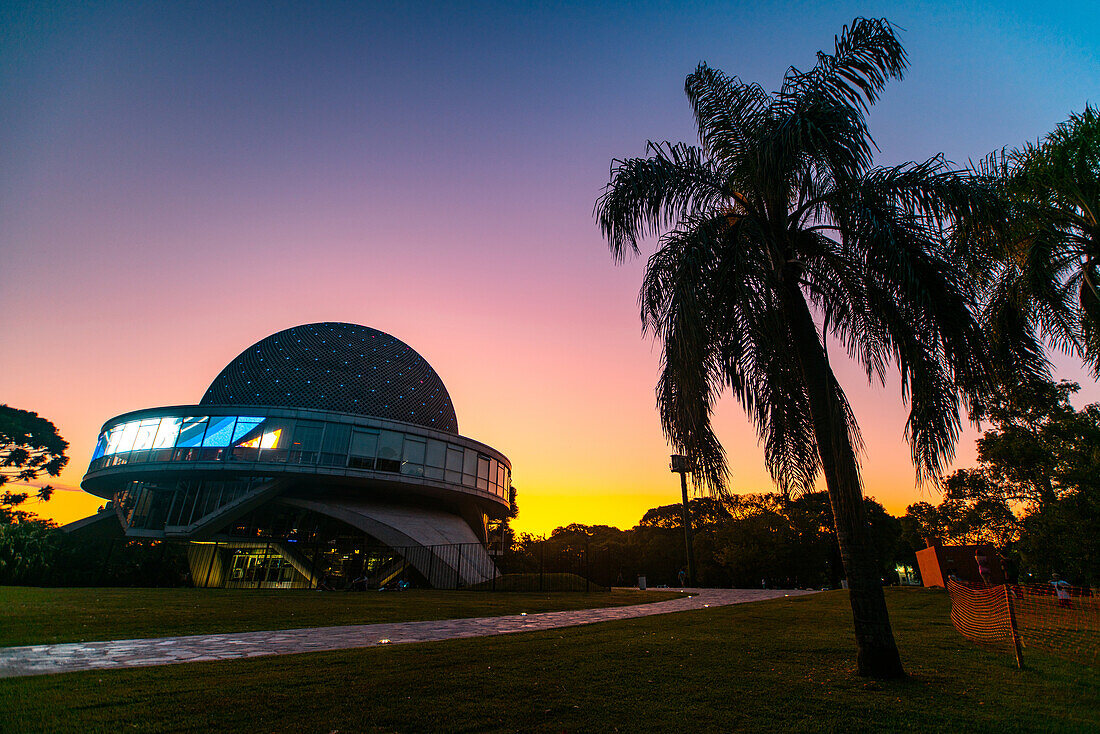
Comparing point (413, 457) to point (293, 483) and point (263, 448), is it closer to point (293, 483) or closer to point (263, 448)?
point (293, 483)

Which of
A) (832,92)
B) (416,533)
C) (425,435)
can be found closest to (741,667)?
(832,92)

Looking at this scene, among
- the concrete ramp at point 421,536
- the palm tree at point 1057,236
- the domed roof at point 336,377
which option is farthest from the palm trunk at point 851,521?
the domed roof at point 336,377

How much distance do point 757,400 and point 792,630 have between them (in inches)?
174

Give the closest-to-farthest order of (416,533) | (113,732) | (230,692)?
(113,732) → (230,692) → (416,533)

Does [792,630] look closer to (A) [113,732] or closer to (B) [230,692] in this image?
(B) [230,692]

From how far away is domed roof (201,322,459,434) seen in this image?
3388 centimetres

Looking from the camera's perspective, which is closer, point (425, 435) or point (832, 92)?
point (832, 92)

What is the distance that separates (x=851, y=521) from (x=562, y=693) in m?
3.58

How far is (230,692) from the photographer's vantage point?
405 centimetres

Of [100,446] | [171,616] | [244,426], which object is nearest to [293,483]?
[244,426]

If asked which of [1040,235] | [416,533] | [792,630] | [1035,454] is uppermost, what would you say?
[1040,235]

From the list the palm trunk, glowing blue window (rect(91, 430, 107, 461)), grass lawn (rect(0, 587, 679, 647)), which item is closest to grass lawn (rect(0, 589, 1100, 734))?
the palm trunk

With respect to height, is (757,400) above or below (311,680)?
above

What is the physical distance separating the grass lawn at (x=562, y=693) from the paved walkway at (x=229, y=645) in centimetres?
62
